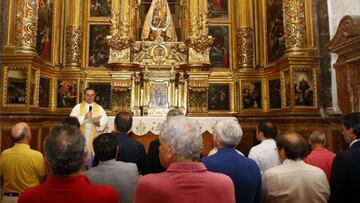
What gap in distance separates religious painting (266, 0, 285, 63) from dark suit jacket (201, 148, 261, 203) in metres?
7.89

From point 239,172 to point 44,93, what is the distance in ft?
28.3

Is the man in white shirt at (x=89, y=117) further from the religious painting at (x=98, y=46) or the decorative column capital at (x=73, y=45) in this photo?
the religious painting at (x=98, y=46)

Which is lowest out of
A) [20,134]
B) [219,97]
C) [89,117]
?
[20,134]

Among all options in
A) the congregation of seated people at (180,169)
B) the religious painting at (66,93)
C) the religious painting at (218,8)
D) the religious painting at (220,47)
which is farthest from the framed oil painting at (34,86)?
the religious painting at (218,8)

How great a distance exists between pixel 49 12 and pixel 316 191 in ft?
33.2

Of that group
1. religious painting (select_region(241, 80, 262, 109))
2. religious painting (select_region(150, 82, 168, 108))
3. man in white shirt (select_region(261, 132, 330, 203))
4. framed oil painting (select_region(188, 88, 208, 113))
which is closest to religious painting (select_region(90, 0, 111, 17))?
religious painting (select_region(150, 82, 168, 108))

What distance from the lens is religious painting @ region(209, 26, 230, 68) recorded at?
1227 cm

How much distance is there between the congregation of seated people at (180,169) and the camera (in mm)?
2164

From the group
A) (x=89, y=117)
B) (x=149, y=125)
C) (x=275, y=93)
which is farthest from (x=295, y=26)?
(x=89, y=117)

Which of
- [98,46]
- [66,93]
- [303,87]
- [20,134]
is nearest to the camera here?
[20,134]

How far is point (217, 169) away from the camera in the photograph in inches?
126

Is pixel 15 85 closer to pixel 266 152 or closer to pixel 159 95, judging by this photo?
pixel 159 95

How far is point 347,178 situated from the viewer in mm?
3402

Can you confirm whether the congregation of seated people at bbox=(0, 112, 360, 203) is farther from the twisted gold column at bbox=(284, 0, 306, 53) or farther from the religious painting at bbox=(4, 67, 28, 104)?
the twisted gold column at bbox=(284, 0, 306, 53)
